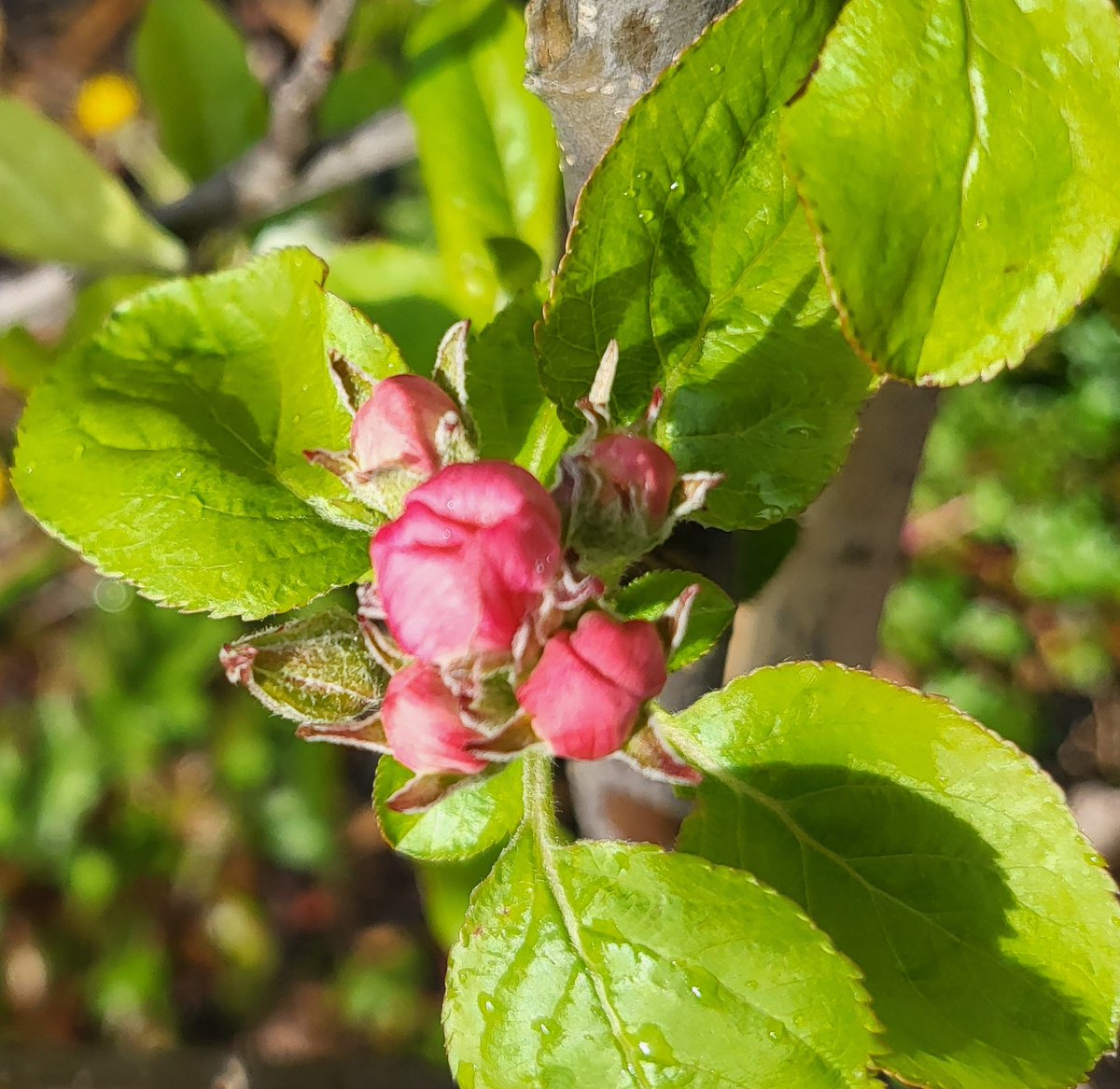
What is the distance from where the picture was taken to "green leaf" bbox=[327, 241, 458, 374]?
3.48 ft

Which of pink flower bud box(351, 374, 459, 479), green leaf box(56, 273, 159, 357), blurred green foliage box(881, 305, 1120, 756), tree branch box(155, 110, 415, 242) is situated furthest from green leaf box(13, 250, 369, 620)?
blurred green foliage box(881, 305, 1120, 756)

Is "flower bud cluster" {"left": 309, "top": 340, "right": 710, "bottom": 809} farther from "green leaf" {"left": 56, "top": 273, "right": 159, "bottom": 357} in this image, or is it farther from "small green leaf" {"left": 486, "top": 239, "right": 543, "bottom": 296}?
"green leaf" {"left": 56, "top": 273, "right": 159, "bottom": 357}

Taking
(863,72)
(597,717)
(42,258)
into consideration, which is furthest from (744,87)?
(42,258)

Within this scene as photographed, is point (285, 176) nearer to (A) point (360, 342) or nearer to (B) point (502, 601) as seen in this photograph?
(A) point (360, 342)

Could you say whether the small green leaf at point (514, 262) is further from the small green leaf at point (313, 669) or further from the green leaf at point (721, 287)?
the small green leaf at point (313, 669)

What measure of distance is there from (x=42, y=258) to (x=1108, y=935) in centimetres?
134

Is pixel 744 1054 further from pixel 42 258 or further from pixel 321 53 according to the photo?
pixel 42 258

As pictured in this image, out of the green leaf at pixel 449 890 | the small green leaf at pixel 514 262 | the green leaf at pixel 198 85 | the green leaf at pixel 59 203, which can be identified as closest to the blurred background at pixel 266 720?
the green leaf at pixel 198 85

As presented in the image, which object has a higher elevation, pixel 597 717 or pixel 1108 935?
pixel 597 717

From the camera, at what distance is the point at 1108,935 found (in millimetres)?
612

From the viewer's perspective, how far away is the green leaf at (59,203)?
1319mm

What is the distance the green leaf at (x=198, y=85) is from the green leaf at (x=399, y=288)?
0.60m

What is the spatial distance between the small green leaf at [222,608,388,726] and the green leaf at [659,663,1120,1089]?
0.24 metres

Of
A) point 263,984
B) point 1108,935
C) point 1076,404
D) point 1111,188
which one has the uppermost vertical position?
point 1111,188
